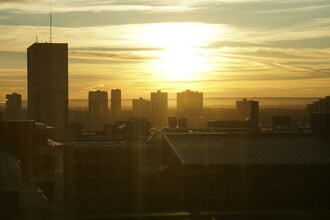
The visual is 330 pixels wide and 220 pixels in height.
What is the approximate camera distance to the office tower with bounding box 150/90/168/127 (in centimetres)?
9337

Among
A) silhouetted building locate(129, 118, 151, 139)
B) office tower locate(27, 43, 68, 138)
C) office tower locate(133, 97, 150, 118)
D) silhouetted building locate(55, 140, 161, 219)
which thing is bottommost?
silhouetted building locate(55, 140, 161, 219)

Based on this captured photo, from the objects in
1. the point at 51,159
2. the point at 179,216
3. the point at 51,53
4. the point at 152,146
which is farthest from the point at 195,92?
the point at 179,216

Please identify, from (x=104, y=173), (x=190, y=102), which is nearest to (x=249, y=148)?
(x=104, y=173)

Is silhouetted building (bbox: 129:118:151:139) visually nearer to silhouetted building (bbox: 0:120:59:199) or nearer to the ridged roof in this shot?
silhouetted building (bbox: 0:120:59:199)

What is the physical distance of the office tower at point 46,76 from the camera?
240ft

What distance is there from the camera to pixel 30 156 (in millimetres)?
27953

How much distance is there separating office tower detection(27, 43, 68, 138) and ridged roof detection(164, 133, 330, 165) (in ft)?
159

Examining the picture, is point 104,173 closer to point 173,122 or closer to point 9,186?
point 9,186

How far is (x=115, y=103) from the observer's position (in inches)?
3777

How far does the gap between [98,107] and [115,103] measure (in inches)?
179

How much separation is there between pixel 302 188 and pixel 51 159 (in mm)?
10595

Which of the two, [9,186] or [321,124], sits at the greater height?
[321,124]

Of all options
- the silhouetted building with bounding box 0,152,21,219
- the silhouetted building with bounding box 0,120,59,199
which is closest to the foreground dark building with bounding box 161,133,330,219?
the silhouetted building with bounding box 0,152,21,219

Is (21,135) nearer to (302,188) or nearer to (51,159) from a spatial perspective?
(51,159)
